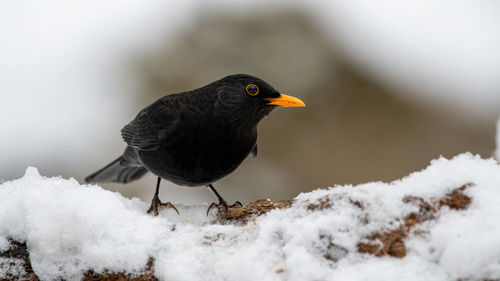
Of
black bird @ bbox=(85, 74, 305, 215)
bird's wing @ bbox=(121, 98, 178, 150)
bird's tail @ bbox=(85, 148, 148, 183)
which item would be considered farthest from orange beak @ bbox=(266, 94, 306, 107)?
bird's tail @ bbox=(85, 148, 148, 183)

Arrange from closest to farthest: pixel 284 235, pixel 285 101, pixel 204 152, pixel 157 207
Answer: pixel 284 235 → pixel 157 207 → pixel 204 152 → pixel 285 101

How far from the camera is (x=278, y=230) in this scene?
256 centimetres

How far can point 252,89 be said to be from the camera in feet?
13.9

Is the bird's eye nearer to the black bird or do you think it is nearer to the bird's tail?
the black bird

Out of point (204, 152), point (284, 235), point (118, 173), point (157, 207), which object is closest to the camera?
point (284, 235)

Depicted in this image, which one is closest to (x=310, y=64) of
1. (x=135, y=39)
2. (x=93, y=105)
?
(x=135, y=39)

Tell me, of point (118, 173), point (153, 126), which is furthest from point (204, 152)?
point (118, 173)

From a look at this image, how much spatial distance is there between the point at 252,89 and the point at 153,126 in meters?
0.99

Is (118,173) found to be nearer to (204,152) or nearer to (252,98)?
(204,152)

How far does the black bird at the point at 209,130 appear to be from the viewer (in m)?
4.11

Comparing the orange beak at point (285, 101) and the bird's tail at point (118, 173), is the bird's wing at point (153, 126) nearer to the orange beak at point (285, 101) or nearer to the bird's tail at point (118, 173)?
the bird's tail at point (118, 173)

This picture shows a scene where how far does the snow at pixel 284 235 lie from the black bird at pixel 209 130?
1075mm

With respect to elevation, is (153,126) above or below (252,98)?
below

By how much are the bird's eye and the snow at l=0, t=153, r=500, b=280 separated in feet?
4.52
